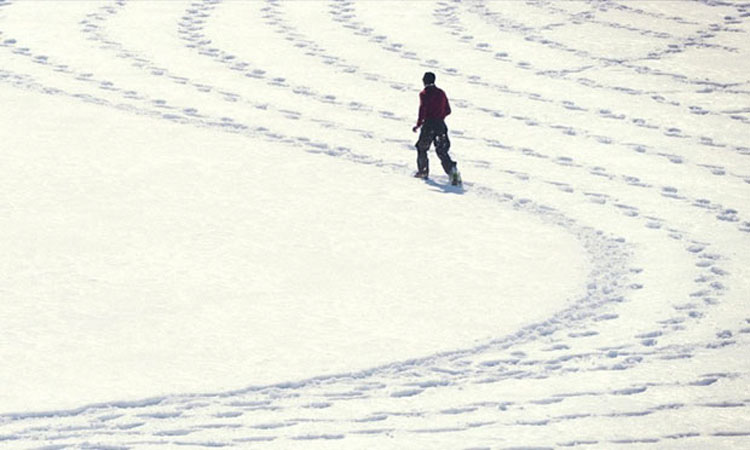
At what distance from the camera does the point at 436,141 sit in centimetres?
1347

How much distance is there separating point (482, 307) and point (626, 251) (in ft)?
5.72

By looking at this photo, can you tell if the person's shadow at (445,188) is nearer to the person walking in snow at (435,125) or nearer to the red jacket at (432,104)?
the person walking in snow at (435,125)

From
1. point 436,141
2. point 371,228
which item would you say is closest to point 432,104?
point 436,141

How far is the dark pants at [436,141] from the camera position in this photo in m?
13.4

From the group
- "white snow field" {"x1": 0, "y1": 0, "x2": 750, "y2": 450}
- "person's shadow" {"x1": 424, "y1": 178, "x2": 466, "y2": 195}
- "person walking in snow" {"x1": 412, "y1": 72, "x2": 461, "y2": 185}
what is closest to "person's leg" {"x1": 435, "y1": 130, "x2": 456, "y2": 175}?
"person walking in snow" {"x1": 412, "y1": 72, "x2": 461, "y2": 185}

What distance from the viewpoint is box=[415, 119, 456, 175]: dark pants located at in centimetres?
1341

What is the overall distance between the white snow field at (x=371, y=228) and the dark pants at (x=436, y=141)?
29cm

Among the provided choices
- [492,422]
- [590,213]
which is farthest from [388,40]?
[492,422]

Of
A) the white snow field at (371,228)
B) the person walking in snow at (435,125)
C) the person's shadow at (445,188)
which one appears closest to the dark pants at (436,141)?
the person walking in snow at (435,125)

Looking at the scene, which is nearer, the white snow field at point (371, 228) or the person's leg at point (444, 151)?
the white snow field at point (371, 228)

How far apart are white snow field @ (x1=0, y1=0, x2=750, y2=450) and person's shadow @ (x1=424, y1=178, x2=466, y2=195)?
0.45 feet

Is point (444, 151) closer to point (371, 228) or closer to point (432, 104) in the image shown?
point (432, 104)

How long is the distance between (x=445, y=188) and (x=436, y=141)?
15.5 inches

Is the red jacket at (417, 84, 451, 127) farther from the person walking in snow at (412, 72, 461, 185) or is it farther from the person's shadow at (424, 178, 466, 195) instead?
the person's shadow at (424, 178, 466, 195)
